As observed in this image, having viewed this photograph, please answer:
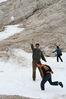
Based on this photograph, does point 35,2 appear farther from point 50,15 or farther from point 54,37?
point 54,37

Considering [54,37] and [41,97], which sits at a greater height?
[41,97]

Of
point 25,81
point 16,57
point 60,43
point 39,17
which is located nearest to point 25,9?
point 39,17

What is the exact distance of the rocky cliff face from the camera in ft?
78.8

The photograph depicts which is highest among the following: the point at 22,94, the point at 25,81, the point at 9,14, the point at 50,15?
the point at 22,94

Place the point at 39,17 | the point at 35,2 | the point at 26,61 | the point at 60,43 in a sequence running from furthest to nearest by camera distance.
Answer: the point at 35,2, the point at 39,17, the point at 60,43, the point at 26,61

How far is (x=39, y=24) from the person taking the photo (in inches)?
1266

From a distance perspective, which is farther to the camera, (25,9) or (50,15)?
(25,9)

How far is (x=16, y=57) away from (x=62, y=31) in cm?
1233

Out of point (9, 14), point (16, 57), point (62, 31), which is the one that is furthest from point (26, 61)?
point (9, 14)

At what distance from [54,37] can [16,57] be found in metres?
10.1

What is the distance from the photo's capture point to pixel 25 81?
9469mm

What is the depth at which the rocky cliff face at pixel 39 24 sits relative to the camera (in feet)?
78.8

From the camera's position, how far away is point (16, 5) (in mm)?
52375

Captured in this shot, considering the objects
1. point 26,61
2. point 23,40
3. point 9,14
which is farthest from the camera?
point 9,14
